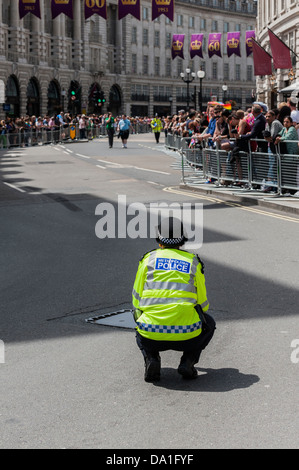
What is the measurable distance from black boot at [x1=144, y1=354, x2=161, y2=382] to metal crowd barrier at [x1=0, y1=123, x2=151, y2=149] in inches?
1522

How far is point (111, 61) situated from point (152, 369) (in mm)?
100013

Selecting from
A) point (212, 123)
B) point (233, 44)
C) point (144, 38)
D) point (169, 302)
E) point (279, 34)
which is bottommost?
point (169, 302)

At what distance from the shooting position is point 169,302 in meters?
5.71

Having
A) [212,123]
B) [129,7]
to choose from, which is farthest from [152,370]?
[129,7]

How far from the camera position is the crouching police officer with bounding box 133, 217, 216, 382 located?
571cm

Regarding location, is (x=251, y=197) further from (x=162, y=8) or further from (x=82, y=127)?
(x=82, y=127)

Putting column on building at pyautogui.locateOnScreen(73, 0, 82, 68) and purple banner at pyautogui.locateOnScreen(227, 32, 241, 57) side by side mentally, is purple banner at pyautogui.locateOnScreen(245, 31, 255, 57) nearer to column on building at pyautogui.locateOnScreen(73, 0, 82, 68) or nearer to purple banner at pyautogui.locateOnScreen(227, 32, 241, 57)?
purple banner at pyautogui.locateOnScreen(227, 32, 241, 57)

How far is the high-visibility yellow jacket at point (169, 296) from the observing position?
18.7 ft

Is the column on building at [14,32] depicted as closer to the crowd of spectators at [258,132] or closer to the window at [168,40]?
the window at [168,40]

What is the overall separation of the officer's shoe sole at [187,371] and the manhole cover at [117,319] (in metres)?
1.56

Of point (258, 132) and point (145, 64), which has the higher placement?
point (145, 64)

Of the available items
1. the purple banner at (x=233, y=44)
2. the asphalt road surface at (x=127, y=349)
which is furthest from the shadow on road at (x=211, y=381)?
the purple banner at (x=233, y=44)
